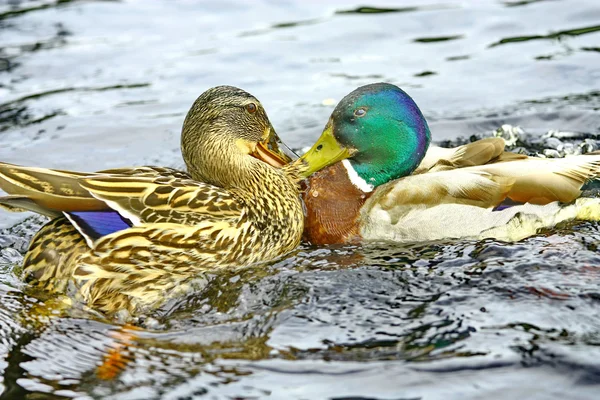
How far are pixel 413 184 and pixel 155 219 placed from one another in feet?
6.15

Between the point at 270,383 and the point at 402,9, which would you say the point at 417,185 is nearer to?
the point at 270,383

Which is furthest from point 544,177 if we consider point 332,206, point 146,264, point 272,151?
point 146,264

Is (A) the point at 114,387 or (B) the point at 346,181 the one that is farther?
(B) the point at 346,181

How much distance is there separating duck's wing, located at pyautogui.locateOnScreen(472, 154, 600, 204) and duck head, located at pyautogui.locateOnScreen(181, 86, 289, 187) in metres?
1.69

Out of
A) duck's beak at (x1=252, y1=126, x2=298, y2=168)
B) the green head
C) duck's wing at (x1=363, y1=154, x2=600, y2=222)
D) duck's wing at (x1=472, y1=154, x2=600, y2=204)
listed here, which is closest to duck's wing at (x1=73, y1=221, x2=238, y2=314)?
duck's beak at (x1=252, y1=126, x2=298, y2=168)

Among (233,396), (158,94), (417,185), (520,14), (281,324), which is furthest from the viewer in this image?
(520,14)

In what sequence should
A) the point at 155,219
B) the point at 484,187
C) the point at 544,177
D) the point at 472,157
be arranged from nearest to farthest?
the point at 155,219 → the point at 484,187 → the point at 544,177 → the point at 472,157

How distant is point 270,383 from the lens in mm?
4852

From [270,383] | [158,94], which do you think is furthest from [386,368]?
[158,94]

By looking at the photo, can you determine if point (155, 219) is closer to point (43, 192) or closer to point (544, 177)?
point (43, 192)

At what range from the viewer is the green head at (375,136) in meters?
6.71

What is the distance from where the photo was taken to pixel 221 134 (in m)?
6.38

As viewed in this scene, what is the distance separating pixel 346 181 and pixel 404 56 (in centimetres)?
466

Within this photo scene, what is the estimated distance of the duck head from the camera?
6367 mm
